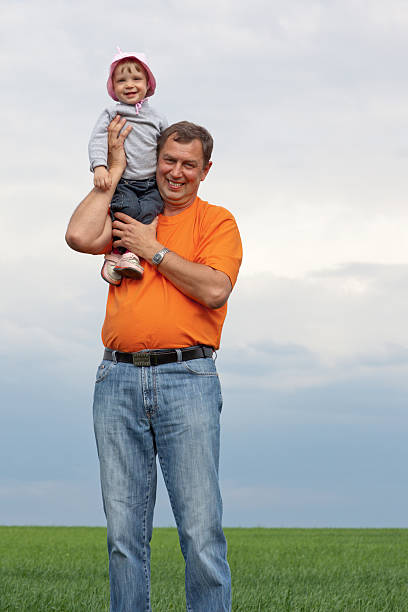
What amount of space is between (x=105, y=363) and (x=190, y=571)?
1.45 meters

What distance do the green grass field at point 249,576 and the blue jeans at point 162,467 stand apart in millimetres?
2273

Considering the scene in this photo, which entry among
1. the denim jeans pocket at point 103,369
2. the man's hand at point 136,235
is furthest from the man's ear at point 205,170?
the denim jeans pocket at point 103,369

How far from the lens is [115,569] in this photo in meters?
4.80

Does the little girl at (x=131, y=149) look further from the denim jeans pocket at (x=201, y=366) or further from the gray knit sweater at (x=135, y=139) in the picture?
the denim jeans pocket at (x=201, y=366)

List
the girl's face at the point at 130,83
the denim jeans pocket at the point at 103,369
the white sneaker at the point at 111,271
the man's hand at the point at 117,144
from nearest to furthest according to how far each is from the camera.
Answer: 1. the denim jeans pocket at the point at 103,369
2. the white sneaker at the point at 111,271
3. the man's hand at the point at 117,144
4. the girl's face at the point at 130,83

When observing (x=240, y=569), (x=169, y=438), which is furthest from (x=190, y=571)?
(x=240, y=569)

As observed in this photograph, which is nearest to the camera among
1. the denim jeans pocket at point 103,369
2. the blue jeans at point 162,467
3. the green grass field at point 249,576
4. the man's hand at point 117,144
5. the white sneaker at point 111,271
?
the blue jeans at point 162,467

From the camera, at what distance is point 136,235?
486 cm

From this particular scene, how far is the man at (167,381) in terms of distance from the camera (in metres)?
4.64

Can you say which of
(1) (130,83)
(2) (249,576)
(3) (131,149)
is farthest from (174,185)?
(2) (249,576)

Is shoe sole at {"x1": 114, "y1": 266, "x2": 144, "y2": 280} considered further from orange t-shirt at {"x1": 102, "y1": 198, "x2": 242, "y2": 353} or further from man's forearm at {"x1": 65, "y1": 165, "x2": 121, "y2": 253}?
man's forearm at {"x1": 65, "y1": 165, "x2": 121, "y2": 253}

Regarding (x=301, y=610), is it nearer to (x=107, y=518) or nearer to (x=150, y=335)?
(x=107, y=518)

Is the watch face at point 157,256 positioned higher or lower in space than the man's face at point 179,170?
lower

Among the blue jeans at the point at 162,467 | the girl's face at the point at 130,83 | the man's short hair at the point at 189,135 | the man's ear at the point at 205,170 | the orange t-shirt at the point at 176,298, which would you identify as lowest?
the blue jeans at the point at 162,467
